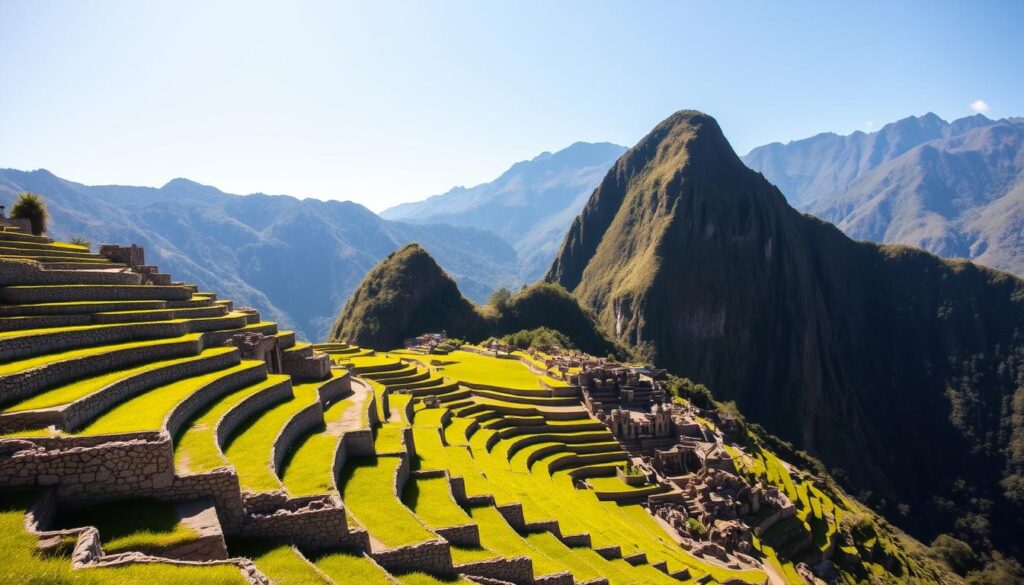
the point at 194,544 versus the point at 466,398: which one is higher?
the point at 194,544

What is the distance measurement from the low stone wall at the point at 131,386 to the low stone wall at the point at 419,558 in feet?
24.6

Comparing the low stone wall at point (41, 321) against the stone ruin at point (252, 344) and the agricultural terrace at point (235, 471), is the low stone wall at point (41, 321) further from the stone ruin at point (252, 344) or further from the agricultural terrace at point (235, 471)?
the stone ruin at point (252, 344)

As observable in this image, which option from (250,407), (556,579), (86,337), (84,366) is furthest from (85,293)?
(556,579)

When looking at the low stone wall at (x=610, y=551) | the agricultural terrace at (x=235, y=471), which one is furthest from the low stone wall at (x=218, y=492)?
the low stone wall at (x=610, y=551)

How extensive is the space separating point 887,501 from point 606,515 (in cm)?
9481

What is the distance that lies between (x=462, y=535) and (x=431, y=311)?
10067 cm

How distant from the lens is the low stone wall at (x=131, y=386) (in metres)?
12.9

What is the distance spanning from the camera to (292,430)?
1862cm

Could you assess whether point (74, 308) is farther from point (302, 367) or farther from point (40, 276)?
point (302, 367)

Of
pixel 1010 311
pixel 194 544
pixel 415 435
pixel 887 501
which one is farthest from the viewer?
pixel 1010 311

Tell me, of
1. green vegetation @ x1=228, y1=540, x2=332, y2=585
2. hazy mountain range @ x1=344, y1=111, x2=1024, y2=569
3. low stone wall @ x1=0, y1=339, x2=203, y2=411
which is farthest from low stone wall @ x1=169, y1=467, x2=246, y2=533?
hazy mountain range @ x1=344, y1=111, x2=1024, y2=569

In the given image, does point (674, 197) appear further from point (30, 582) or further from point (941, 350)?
point (30, 582)

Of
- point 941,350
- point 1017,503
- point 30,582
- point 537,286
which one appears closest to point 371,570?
point 30,582

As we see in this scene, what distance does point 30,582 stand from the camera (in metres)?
7.15
